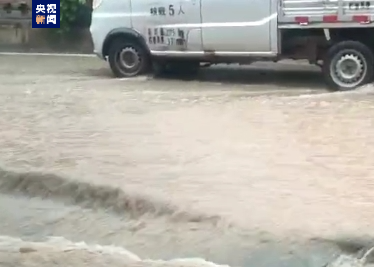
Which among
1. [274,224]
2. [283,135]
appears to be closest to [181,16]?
[283,135]

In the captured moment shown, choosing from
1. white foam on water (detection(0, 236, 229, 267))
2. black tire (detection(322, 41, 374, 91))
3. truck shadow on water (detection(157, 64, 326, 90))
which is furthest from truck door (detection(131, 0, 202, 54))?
white foam on water (detection(0, 236, 229, 267))

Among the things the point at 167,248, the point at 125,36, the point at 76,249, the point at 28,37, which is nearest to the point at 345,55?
the point at 125,36

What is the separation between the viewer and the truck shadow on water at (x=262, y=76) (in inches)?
409

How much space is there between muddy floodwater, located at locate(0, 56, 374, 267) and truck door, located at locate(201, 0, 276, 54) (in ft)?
2.32

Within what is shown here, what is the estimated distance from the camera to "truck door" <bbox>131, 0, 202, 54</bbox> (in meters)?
9.96

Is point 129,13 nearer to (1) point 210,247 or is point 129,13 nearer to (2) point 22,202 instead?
(2) point 22,202

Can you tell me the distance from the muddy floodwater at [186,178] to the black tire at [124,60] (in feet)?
4.53

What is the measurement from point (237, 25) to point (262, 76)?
1.78 m

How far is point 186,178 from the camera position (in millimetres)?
5520

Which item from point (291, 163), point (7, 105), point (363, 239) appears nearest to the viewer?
point (363, 239)

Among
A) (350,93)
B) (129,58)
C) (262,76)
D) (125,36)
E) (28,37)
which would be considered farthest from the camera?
(28,37)

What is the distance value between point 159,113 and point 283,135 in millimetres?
1697

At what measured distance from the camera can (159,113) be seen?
316 inches

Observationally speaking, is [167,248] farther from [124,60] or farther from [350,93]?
[124,60]
